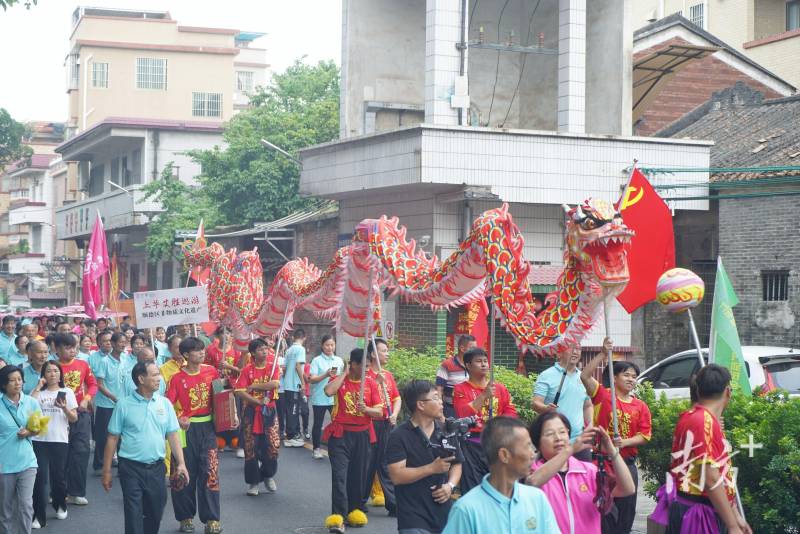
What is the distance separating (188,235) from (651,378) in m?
18.2

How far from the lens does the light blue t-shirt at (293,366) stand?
16969 millimetres

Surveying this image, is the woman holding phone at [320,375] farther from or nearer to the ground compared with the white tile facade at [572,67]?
nearer to the ground

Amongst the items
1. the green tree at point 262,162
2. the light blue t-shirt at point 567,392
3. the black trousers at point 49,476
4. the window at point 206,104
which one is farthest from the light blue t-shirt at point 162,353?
the window at point 206,104

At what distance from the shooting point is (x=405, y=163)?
1961 centimetres

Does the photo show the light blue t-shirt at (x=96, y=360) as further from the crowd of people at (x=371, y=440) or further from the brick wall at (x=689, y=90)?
the brick wall at (x=689, y=90)

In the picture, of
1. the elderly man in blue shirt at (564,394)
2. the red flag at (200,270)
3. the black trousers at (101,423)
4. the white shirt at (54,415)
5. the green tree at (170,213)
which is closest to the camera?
the elderly man in blue shirt at (564,394)

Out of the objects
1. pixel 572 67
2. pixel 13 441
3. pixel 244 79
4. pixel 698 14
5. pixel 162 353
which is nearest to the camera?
pixel 13 441

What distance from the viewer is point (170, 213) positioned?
35344 mm

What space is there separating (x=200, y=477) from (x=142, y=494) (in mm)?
1728

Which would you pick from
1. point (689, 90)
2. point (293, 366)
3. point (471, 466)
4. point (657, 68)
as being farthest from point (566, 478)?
point (689, 90)

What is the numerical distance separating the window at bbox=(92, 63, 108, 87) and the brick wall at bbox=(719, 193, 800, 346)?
41.3m

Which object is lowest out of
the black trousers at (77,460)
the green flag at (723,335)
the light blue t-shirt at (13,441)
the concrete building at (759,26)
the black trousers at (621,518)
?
the black trousers at (77,460)

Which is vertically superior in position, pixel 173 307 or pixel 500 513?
pixel 173 307

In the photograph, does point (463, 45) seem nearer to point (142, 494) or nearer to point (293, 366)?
point (293, 366)
